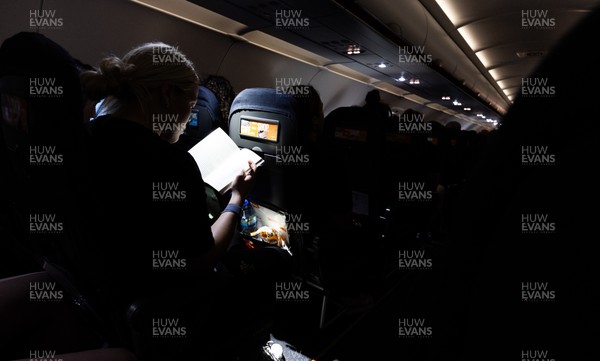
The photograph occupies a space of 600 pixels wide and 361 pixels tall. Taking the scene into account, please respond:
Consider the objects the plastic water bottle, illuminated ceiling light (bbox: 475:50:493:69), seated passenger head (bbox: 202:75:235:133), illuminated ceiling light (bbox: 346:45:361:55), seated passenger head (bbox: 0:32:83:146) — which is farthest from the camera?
illuminated ceiling light (bbox: 475:50:493:69)

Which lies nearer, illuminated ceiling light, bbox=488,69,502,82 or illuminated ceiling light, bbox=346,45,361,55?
illuminated ceiling light, bbox=346,45,361,55

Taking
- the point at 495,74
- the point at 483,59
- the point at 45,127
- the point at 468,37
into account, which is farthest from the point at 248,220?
the point at 495,74

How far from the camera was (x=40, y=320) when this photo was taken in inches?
48.5

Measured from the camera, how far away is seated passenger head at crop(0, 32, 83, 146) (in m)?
0.84

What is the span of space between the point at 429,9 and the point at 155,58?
17.5ft

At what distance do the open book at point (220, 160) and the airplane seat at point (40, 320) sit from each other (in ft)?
3.19

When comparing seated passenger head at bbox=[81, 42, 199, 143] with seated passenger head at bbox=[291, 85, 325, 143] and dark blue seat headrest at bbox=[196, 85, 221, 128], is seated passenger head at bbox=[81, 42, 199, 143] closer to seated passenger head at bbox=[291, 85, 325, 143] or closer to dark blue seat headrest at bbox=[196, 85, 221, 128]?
seated passenger head at bbox=[291, 85, 325, 143]

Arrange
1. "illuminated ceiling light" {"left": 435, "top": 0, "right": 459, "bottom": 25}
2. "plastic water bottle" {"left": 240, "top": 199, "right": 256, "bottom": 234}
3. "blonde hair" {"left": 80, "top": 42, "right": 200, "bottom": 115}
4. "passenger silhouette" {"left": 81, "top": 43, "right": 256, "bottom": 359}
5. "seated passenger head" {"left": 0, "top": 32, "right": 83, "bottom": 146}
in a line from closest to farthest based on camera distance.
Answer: "seated passenger head" {"left": 0, "top": 32, "right": 83, "bottom": 146} < "passenger silhouette" {"left": 81, "top": 43, "right": 256, "bottom": 359} < "blonde hair" {"left": 80, "top": 42, "right": 200, "bottom": 115} < "plastic water bottle" {"left": 240, "top": 199, "right": 256, "bottom": 234} < "illuminated ceiling light" {"left": 435, "top": 0, "right": 459, "bottom": 25}

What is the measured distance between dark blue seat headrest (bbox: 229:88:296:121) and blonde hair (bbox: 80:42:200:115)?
→ 711mm

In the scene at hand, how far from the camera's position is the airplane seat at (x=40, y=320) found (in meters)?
1.17

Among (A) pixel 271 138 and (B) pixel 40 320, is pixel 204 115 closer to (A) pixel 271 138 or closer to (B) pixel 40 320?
(A) pixel 271 138

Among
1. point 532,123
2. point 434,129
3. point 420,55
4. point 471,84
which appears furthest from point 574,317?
point 471,84

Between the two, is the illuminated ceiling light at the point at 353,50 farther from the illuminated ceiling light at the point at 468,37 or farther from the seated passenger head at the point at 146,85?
the seated passenger head at the point at 146,85

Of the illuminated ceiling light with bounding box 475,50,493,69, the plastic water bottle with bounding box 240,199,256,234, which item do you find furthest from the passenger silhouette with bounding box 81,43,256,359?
the illuminated ceiling light with bounding box 475,50,493,69
